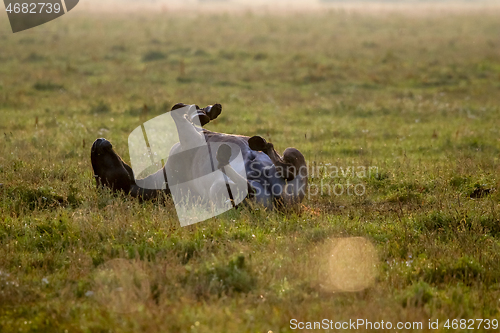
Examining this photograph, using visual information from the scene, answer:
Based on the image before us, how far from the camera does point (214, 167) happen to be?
20.6ft

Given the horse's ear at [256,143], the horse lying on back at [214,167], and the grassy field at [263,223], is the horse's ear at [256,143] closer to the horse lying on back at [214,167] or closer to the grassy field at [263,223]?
the horse lying on back at [214,167]

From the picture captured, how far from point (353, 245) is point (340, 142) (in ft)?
20.6

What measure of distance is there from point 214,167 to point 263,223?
881 mm

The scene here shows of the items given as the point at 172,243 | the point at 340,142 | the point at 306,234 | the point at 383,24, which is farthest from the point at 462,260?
the point at 383,24

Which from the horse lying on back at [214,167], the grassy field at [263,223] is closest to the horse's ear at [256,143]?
the horse lying on back at [214,167]

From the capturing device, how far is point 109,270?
186 inches

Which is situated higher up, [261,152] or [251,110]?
[261,152]

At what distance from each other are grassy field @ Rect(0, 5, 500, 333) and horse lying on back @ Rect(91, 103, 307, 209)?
273mm

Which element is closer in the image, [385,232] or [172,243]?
[172,243]

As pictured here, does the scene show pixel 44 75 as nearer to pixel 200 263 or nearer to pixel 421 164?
pixel 421 164

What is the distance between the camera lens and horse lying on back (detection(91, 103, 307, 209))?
19.9ft

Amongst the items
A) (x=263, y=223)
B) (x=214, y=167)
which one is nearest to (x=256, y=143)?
(x=214, y=167)

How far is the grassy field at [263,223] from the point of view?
4.26 m

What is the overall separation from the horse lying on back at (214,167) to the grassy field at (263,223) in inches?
10.7
